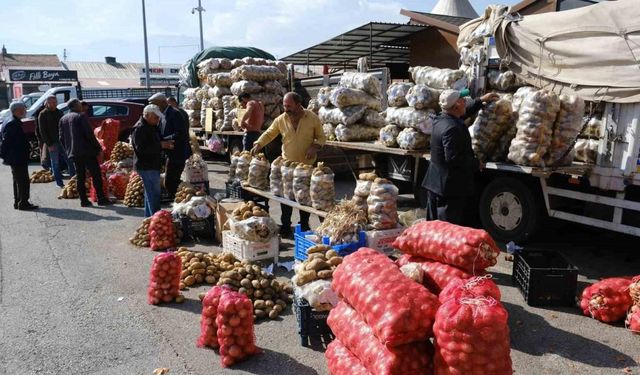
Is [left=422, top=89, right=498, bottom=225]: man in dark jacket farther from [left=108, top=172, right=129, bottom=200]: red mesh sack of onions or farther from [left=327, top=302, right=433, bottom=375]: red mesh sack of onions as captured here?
[left=108, top=172, right=129, bottom=200]: red mesh sack of onions

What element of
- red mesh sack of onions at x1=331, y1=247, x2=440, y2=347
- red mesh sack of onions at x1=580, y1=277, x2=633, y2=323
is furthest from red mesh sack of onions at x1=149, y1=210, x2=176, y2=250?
red mesh sack of onions at x1=580, y1=277, x2=633, y2=323

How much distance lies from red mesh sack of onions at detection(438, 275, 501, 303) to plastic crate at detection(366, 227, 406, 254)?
203 centimetres

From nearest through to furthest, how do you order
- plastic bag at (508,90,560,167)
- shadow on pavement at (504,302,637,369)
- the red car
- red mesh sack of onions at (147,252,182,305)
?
shadow on pavement at (504,302,637,369), red mesh sack of onions at (147,252,182,305), plastic bag at (508,90,560,167), the red car

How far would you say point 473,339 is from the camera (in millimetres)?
2592

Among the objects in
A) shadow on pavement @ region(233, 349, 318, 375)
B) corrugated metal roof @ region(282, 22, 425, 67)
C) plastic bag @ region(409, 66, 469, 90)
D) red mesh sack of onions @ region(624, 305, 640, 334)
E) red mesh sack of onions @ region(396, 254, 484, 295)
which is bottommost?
shadow on pavement @ region(233, 349, 318, 375)

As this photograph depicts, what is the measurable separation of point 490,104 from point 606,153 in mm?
1501

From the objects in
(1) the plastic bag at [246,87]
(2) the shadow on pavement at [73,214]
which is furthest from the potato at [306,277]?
(1) the plastic bag at [246,87]

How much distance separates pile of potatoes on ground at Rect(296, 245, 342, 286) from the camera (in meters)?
4.50

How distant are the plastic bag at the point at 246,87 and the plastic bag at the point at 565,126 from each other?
875cm

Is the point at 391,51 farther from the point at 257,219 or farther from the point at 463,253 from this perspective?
the point at 463,253

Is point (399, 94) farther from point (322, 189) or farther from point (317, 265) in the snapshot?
point (317, 265)

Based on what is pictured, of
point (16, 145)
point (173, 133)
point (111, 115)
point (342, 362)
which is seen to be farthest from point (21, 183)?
point (342, 362)

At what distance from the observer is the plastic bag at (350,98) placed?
348 inches

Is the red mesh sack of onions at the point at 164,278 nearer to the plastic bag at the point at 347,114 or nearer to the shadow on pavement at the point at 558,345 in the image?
the shadow on pavement at the point at 558,345
